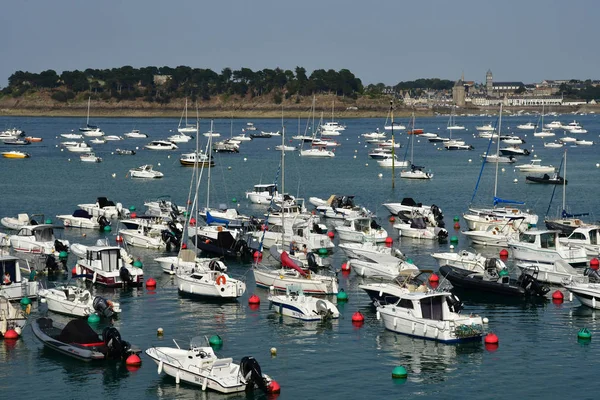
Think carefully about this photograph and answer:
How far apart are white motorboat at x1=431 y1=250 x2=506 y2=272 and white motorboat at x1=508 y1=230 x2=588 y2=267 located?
3.93 m

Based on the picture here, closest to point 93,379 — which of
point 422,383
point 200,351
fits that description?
point 200,351

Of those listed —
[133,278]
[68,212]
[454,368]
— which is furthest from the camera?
[68,212]

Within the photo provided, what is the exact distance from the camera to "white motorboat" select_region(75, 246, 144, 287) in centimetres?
4847

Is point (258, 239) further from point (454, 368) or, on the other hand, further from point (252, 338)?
point (454, 368)

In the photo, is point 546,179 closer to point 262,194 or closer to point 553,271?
point 262,194

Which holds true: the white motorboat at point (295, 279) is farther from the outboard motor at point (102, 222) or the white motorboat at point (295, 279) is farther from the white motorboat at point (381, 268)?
the outboard motor at point (102, 222)

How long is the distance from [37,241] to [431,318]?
26.9 m

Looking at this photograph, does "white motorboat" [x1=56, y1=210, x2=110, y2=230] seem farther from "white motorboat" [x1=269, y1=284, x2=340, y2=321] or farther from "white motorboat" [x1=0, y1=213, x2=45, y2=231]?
"white motorboat" [x1=269, y1=284, x2=340, y2=321]

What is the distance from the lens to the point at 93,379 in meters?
35.0

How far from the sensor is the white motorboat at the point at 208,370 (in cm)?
3253

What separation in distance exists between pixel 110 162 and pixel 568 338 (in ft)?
321

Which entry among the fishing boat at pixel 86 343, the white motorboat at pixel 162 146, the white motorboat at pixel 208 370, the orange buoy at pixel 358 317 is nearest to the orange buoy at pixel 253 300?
the orange buoy at pixel 358 317

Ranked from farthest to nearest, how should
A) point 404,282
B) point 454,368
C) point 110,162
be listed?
point 110,162, point 404,282, point 454,368

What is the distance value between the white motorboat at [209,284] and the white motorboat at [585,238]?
67.5 ft
